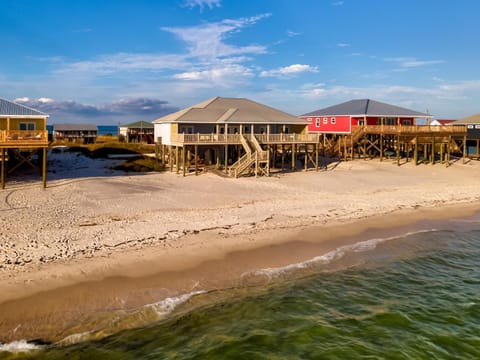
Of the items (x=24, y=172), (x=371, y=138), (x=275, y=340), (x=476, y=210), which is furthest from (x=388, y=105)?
(x=275, y=340)

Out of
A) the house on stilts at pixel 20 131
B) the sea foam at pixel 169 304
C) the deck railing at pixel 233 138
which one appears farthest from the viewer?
the deck railing at pixel 233 138

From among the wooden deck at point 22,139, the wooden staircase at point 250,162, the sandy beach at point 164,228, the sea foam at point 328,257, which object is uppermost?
the wooden deck at point 22,139

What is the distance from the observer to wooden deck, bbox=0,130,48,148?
24.2 metres

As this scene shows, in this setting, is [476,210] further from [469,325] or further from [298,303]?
[298,303]

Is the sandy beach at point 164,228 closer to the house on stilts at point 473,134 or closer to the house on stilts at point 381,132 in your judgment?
the house on stilts at point 381,132

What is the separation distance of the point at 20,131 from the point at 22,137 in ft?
1.20

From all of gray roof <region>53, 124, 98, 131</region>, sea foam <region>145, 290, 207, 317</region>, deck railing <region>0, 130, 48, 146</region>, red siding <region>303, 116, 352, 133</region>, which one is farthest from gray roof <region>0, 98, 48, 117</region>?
gray roof <region>53, 124, 98, 131</region>

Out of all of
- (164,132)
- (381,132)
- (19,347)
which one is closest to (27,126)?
(164,132)

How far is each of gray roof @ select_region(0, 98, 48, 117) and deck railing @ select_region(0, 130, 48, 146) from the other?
2.68 meters

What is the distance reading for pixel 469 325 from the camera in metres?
11.7

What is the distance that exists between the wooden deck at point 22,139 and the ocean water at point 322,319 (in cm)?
1754

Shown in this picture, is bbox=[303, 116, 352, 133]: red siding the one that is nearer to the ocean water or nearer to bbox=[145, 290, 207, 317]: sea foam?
the ocean water

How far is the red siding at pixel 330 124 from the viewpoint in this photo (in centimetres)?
4514

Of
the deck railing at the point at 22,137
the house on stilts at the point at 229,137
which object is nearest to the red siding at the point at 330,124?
the house on stilts at the point at 229,137
